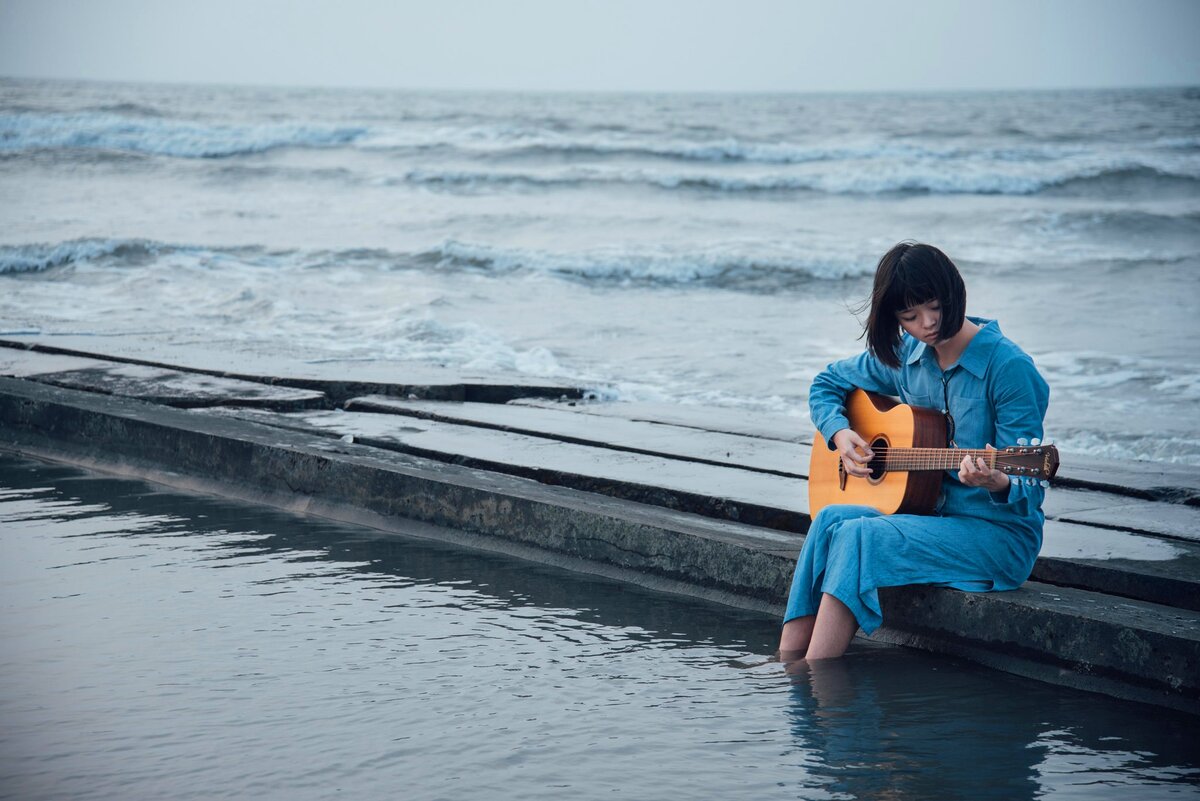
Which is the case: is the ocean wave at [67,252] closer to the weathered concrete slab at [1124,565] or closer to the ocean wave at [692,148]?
the weathered concrete slab at [1124,565]

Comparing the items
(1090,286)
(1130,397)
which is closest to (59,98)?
(1090,286)

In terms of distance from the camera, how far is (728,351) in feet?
35.9

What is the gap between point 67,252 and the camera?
630 inches

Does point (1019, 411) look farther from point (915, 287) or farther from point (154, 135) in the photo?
point (154, 135)

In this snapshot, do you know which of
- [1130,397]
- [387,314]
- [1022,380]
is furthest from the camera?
[387,314]

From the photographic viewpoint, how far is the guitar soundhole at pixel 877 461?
391 centimetres

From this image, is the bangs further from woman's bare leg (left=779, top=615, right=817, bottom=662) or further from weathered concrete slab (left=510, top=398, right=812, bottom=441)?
weathered concrete slab (left=510, top=398, right=812, bottom=441)

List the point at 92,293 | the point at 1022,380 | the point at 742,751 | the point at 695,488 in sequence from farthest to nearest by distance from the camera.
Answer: the point at 92,293, the point at 695,488, the point at 1022,380, the point at 742,751

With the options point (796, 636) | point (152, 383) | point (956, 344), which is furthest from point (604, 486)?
point (152, 383)

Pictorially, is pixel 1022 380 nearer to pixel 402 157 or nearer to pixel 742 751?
pixel 742 751

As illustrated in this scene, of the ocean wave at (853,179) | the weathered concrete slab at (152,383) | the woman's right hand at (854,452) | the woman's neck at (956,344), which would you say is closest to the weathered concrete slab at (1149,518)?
the woman's right hand at (854,452)

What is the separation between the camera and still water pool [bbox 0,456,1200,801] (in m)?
2.85

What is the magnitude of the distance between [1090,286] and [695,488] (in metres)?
12.1

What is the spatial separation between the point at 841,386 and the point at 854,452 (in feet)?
1.07
